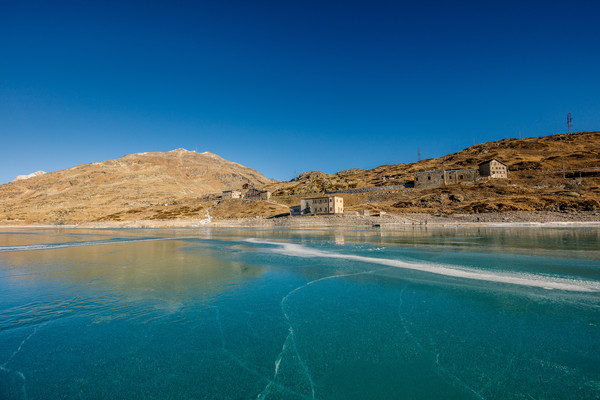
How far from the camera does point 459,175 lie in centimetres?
8569

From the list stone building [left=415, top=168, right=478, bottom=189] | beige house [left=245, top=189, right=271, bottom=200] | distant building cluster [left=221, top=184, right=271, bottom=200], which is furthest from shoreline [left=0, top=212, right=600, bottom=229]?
stone building [left=415, top=168, right=478, bottom=189]

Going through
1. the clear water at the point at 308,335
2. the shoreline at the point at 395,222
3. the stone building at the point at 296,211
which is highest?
the stone building at the point at 296,211

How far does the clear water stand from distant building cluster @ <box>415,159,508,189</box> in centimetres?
7305

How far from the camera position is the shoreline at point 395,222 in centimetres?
4781

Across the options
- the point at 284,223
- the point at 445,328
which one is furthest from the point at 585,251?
the point at 284,223

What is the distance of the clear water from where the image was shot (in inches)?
242

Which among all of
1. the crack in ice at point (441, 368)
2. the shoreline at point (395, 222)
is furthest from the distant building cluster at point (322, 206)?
the crack in ice at point (441, 368)

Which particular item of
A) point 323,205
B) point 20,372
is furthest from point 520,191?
point 20,372

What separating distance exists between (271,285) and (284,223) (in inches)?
2177

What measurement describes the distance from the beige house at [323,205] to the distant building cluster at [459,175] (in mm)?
30888

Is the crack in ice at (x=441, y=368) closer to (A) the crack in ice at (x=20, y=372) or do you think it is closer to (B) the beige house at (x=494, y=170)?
(A) the crack in ice at (x=20, y=372)

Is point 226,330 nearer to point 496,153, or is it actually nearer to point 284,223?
point 284,223

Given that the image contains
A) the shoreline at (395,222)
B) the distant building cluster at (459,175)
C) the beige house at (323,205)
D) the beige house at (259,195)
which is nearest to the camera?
the shoreline at (395,222)

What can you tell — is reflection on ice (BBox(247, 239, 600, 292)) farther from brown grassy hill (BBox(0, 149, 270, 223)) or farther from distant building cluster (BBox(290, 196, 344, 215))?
brown grassy hill (BBox(0, 149, 270, 223))
